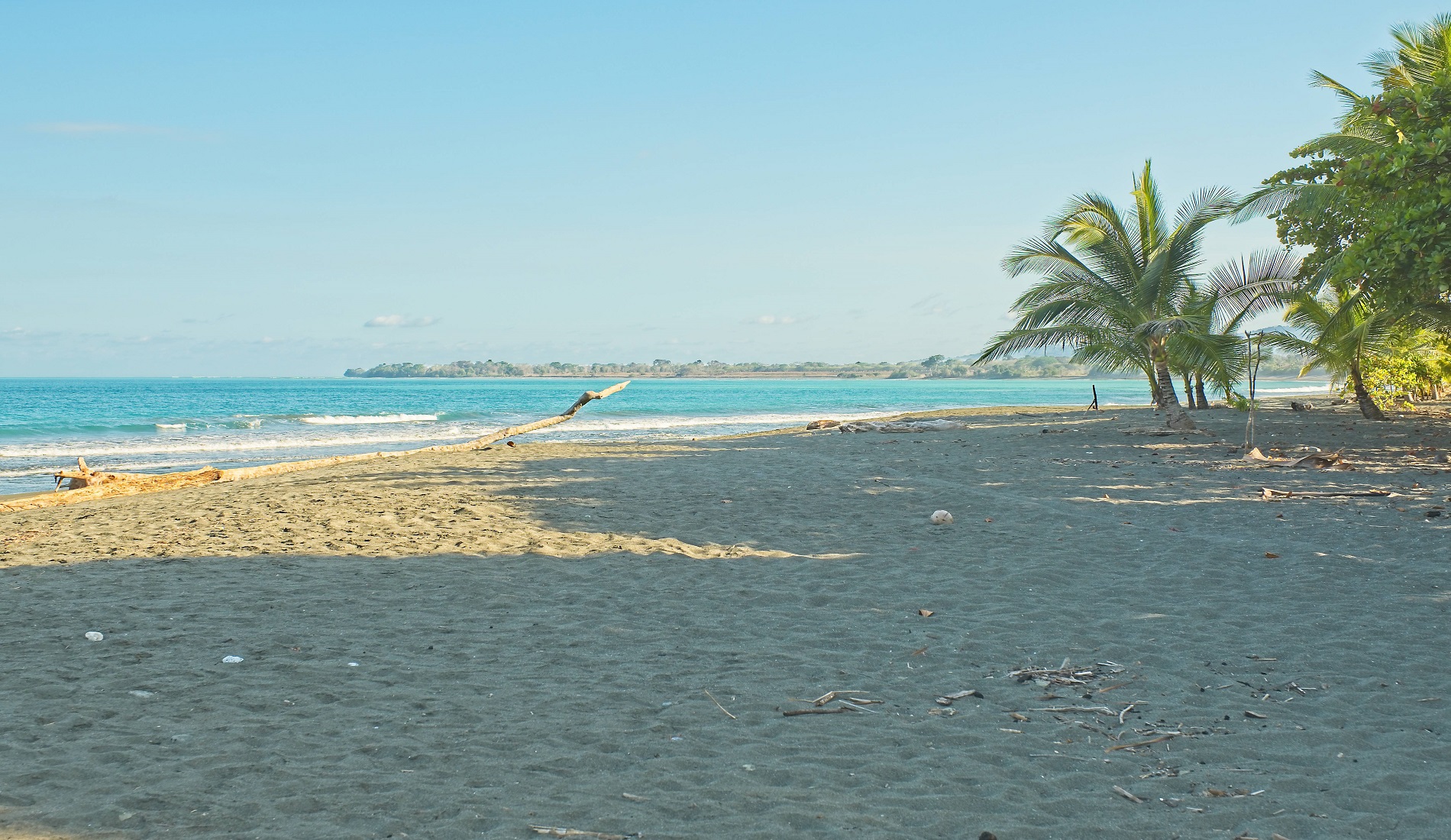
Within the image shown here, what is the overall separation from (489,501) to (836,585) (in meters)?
5.57

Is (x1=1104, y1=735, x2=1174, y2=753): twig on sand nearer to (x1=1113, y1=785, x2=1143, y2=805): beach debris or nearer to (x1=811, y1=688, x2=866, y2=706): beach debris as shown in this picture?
(x1=1113, y1=785, x2=1143, y2=805): beach debris

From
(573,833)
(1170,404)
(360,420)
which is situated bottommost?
(573,833)

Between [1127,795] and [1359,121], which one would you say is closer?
[1127,795]

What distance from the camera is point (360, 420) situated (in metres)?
38.6

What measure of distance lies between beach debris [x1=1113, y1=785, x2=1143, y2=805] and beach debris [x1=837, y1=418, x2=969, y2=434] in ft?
59.0

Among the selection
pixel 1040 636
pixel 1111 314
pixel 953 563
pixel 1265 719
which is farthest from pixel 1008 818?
pixel 1111 314

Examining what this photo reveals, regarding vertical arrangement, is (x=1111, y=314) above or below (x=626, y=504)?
above

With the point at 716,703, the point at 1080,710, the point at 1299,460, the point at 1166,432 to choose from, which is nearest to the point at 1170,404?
the point at 1166,432

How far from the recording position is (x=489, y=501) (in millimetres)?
10922

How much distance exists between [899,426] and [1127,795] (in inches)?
733

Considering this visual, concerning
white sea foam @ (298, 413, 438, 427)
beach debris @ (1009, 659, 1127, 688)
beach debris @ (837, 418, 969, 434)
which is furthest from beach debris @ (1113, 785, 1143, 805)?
white sea foam @ (298, 413, 438, 427)

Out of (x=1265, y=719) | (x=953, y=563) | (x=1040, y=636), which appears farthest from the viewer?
(x=953, y=563)

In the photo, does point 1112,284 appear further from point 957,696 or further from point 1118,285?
point 957,696

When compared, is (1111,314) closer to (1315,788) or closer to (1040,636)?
(1040,636)
